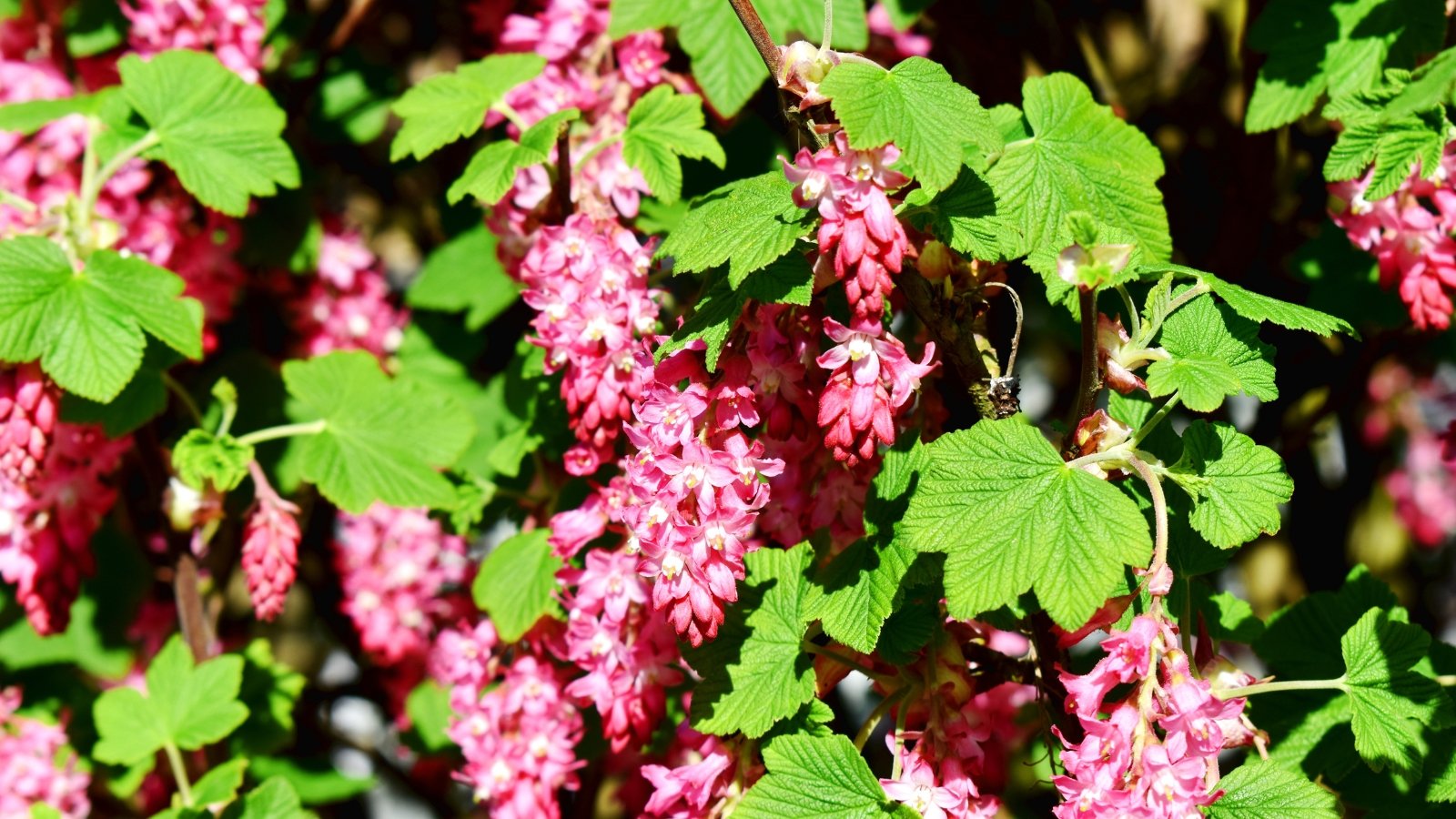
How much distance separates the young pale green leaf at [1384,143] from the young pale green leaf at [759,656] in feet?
2.79

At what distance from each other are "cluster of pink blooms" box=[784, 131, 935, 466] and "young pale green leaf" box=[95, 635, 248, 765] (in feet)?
4.30

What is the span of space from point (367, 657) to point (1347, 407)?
7.67 ft

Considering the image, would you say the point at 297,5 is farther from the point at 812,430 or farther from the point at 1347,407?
the point at 1347,407

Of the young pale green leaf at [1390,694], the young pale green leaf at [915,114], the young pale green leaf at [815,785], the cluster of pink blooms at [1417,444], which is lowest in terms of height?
the cluster of pink blooms at [1417,444]

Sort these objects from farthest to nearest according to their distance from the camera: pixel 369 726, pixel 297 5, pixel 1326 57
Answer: pixel 369 726 → pixel 297 5 → pixel 1326 57

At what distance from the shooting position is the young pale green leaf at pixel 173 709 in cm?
228

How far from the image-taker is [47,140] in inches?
102

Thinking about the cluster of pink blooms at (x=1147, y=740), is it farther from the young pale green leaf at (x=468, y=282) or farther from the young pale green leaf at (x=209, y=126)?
the young pale green leaf at (x=209, y=126)

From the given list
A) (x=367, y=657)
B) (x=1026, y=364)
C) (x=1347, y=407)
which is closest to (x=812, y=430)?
(x=1347, y=407)

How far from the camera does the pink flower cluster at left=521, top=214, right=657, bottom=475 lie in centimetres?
181

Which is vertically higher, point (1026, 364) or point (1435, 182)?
point (1435, 182)

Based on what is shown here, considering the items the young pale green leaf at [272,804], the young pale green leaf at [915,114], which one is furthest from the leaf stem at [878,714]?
Answer: the young pale green leaf at [272,804]

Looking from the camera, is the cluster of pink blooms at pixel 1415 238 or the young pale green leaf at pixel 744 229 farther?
the cluster of pink blooms at pixel 1415 238

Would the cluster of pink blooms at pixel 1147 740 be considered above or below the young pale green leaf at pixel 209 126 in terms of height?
below
